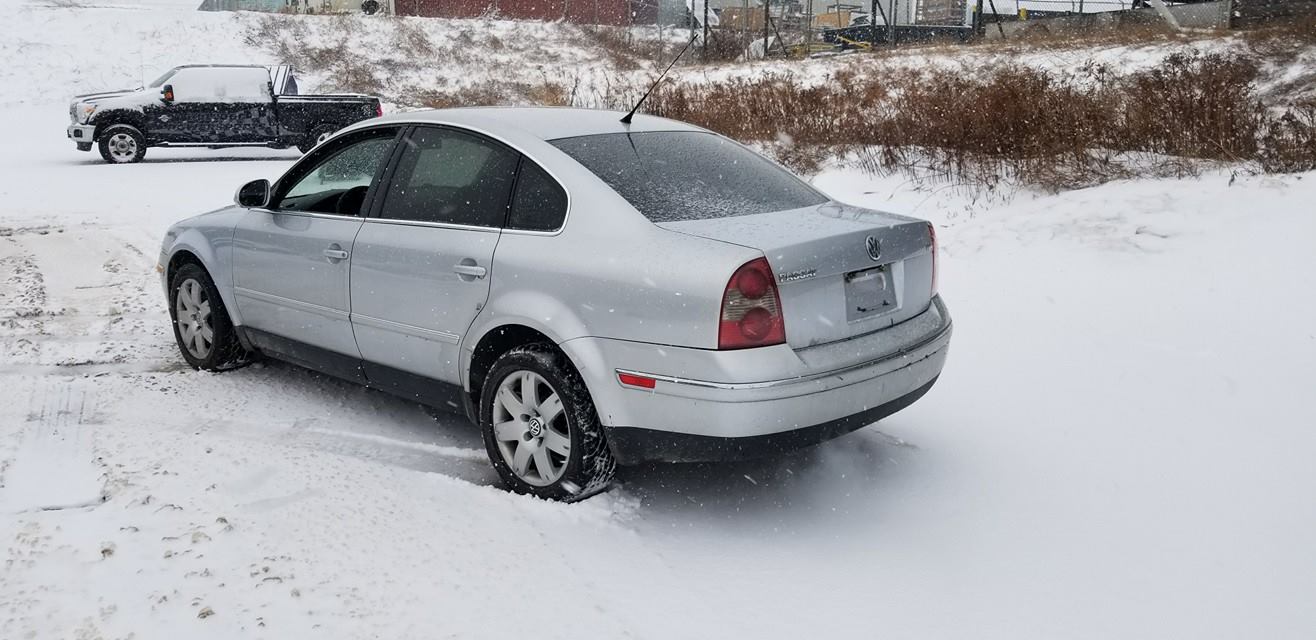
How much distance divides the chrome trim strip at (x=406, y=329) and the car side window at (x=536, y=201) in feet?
1.82

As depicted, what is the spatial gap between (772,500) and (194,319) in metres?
3.73

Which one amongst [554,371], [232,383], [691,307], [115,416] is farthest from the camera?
[232,383]

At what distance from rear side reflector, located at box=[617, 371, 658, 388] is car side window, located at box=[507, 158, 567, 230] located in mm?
687

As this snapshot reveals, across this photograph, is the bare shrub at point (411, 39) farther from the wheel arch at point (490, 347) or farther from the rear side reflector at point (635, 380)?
the rear side reflector at point (635, 380)

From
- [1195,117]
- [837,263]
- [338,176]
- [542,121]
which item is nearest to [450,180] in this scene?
[542,121]

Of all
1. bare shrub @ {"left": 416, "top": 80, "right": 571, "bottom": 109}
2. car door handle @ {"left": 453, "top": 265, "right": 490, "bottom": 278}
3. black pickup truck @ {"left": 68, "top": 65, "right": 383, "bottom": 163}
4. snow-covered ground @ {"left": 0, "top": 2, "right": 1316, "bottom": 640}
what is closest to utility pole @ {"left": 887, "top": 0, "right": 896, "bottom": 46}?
bare shrub @ {"left": 416, "top": 80, "right": 571, "bottom": 109}

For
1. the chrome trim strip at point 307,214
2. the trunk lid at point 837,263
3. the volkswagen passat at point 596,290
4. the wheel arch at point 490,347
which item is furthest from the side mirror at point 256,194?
the trunk lid at point 837,263

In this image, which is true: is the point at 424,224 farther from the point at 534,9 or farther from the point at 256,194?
the point at 534,9

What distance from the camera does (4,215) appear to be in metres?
11.3

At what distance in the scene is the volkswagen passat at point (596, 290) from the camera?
3.60 m

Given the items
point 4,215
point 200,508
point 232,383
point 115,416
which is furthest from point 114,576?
point 4,215

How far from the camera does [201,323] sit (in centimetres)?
598

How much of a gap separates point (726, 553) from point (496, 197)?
1742 mm

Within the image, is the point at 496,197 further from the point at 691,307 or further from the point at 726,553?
the point at 726,553
